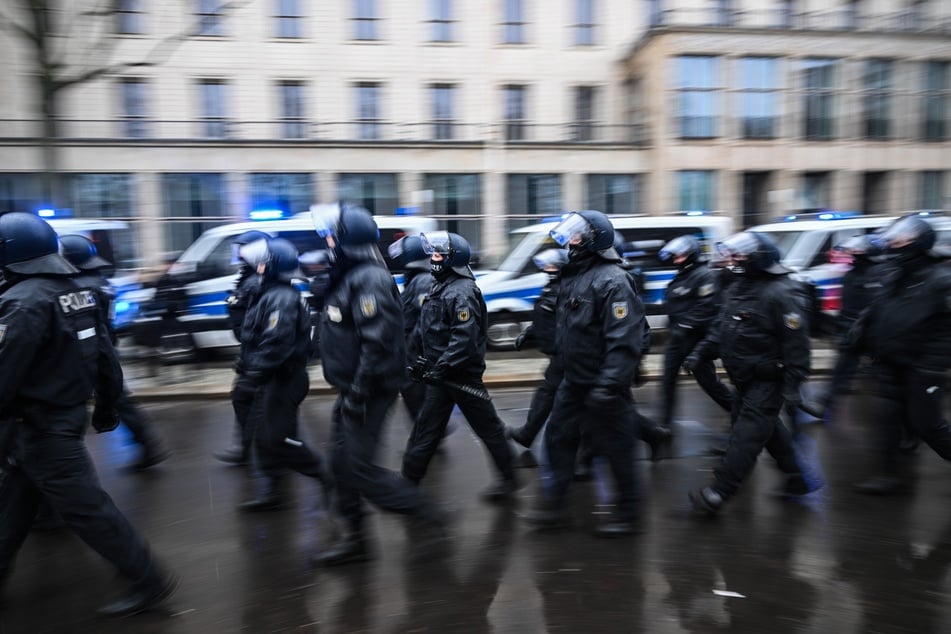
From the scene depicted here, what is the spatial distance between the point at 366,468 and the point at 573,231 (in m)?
1.75

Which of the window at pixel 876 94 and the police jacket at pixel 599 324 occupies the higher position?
the window at pixel 876 94

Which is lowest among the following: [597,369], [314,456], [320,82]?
[314,456]

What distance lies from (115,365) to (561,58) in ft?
72.4

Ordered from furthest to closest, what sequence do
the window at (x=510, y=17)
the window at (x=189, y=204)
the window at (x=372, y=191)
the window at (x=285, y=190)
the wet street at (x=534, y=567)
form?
the window at (x=510, y=17)
the window at (x=372, y=191)
the window at (x=285, y=190)
the window at (x=189, y=204)
the wet street at (x=534, y=567)

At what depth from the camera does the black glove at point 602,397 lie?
398 centimetres

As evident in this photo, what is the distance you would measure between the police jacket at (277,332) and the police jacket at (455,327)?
0.80 meters

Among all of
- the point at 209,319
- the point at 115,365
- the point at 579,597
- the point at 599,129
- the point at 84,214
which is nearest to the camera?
the point at 579,597

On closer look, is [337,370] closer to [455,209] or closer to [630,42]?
[455,209]

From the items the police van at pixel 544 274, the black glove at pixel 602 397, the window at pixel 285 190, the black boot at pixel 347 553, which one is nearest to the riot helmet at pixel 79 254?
the black boot at pixel 347 553

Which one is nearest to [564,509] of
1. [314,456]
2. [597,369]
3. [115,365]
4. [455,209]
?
[597,369]

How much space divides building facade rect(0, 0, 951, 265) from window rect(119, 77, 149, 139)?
54 mm

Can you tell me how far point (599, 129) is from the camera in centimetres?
2388

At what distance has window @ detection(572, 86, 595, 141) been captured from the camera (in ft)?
78.0

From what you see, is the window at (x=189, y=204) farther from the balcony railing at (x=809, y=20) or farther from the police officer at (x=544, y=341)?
the police officer at (x=544, y=341)
